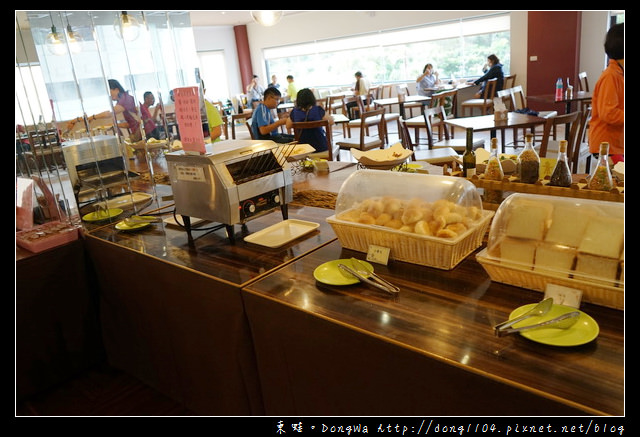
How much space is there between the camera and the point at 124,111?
2.08 meters

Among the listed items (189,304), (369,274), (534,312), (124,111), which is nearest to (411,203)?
(369,274)

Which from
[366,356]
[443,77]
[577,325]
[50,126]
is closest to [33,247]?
[50,126]

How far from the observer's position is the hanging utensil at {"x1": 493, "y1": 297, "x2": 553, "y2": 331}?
3.13ft

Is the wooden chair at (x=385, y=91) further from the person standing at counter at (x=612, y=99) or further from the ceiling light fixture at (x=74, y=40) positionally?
the ceiling light fixture at (x=74, y=40)

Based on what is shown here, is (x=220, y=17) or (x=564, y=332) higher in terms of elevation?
(x=220, y=17)

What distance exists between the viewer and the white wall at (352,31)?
26.9 feet

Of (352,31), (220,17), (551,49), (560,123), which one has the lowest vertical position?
(560,123)

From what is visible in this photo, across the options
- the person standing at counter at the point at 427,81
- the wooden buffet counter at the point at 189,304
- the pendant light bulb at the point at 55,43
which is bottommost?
the wooden buffet counter at the point at 189,304

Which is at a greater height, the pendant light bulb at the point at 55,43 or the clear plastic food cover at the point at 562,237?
the pendant light bulb at the point at 55,43

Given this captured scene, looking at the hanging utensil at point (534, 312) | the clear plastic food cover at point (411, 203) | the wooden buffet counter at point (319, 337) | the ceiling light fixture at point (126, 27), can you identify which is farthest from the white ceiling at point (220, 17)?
the hanging utensil at point (534, 312)

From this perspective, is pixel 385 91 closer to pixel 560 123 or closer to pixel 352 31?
pixel 352 31

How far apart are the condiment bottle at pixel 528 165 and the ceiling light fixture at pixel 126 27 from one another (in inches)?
68.2

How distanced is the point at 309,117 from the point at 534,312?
3725 millimetres
